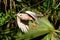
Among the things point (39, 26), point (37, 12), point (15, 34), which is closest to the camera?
point (39, 26)

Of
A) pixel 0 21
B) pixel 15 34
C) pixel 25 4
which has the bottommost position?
pixel 15 34

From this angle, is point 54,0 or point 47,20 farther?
point 54,0

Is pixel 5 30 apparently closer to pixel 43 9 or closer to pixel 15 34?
pixel 15 34

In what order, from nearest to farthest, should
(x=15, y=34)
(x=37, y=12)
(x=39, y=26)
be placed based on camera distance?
(x=39, y=26) < (x=15, y=34) < (x=37, y=12)

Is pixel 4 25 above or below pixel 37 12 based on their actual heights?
below

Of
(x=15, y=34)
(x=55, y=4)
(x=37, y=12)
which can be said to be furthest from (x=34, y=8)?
(x=15, y=34)

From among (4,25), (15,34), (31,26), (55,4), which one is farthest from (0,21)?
(55,4)
